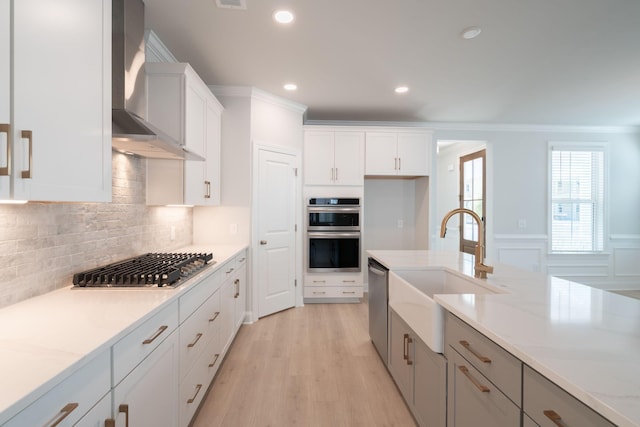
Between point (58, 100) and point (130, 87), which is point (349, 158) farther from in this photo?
point (58, 100)

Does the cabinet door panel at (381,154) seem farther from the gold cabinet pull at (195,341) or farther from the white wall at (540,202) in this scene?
the gold cabinet pull at (195,341)

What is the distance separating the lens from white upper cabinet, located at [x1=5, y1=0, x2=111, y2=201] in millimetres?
899

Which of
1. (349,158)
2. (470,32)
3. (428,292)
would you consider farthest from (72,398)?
(349,158)

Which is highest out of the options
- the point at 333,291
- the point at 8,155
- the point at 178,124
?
the point at 178,124

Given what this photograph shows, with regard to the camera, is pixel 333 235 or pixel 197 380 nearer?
pixel 197 380

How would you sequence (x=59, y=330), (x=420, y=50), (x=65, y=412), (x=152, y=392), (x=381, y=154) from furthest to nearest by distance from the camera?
(x=381, y=154), (x=420, y=50), (x=152, y=392), (x=59, y=330), (x=65, y=412)

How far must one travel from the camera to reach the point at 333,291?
13.5 feet

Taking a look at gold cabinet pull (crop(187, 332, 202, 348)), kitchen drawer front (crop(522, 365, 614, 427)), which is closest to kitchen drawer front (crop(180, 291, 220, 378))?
gold cabinet pull (crop(187, 332, 202, 348))

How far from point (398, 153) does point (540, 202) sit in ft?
8.76

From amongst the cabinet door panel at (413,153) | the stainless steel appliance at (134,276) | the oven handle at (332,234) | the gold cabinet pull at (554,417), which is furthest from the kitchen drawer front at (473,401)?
the cabinet door panel at (413,153)

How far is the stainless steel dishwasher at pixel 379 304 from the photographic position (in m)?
2.34

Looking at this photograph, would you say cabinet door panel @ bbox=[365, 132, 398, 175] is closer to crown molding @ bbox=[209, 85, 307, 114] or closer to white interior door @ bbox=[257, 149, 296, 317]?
white interior door @ bbox=[257, 149, 296, 317]

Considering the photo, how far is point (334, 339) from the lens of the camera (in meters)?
2.98

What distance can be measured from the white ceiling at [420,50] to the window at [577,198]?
101cm
